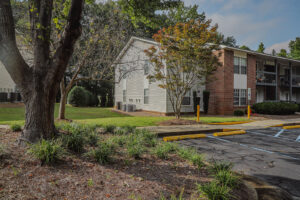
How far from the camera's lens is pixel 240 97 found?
64.0 feet

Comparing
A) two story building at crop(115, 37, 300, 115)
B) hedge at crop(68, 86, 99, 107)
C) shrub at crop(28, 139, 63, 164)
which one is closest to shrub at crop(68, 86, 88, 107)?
hedge at crop(68, 86, 99, 107)

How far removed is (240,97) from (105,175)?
18713 mm

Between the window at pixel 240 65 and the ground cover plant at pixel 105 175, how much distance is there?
16.7 meters

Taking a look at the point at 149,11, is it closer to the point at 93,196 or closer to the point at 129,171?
the point at 129,171

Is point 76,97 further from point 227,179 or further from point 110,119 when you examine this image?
point 227,179

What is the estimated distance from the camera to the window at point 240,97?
760 inches

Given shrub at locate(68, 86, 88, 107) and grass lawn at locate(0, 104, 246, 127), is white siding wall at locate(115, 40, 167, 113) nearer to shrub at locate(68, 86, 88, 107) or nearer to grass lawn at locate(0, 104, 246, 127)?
grass lawn at locate(0, 104, 246, 127)

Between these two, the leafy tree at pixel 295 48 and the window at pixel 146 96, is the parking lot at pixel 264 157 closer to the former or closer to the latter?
the window at pixel 146 96

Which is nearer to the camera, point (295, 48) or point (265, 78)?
point (265, 78)

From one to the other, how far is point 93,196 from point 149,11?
6848 millimetres

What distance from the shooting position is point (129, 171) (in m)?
3.81

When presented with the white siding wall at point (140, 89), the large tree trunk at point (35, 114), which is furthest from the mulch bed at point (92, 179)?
the white siding wall at point (140, 89)

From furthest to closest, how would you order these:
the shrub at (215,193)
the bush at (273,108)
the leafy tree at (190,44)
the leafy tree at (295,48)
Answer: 1. the leafy tree at (295,48)
2. the bush at (273,108)
3. the leafy tree at (190,44)
4. the shrub at (215,193)

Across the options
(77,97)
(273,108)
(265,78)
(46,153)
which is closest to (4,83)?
(77,97)
